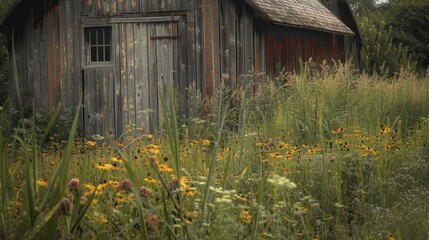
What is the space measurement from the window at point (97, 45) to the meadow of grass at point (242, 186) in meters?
4.11

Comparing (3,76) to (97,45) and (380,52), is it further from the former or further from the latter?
(380,52)

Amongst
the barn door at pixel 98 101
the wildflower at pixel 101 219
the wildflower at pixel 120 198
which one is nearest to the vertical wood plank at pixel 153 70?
the barn door at pixel 98 101

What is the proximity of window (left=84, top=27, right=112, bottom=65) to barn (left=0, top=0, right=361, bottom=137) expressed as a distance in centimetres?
2

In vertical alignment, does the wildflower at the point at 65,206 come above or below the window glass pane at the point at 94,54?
below

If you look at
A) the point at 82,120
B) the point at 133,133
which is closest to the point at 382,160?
the point at 133,133

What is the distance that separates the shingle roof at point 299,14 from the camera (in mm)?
11516

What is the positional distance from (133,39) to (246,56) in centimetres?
218

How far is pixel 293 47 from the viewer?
1397 centimetres

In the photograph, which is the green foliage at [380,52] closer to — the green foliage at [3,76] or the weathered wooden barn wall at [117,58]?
the weathered wooden barn wall at [117,58]

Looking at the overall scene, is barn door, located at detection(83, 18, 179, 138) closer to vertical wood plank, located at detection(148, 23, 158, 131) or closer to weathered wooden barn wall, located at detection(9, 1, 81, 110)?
vertical wood plank, located at detection(148, 23, 158, 131)

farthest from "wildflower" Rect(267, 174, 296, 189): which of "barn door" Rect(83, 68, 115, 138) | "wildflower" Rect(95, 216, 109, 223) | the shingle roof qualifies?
"barn door" Rect(83, 68, 115, 138)

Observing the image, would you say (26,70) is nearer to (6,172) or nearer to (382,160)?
(382,160)

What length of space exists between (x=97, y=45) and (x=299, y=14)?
4322 millimetres

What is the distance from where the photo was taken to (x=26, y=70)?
1341 centimetres
